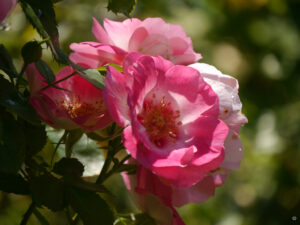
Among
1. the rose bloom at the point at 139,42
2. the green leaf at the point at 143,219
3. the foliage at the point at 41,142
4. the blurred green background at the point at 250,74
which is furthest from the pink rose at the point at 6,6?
the blurred green background at the point at 250,74

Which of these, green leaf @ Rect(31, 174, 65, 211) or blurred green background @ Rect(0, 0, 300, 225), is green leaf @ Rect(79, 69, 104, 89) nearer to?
green leaf @ Rect(31, 174, 65, 211)

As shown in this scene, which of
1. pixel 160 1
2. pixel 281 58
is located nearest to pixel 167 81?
pixel 160 1

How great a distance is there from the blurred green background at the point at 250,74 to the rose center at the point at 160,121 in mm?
933

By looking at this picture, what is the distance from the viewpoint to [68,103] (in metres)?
0.62

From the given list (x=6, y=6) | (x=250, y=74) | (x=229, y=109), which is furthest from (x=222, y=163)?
(x=250, y=74)

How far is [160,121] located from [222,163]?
0.08 meters

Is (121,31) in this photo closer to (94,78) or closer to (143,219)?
(94,78)

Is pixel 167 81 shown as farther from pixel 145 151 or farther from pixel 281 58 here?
pixel 281 58

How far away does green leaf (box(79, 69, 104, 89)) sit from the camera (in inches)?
21.2

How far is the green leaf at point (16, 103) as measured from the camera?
1.62ft

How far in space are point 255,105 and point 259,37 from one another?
0.94ft

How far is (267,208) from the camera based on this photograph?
1925mm

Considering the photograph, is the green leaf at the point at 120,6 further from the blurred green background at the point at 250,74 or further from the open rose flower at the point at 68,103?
the blurred green background at the point at 250,74

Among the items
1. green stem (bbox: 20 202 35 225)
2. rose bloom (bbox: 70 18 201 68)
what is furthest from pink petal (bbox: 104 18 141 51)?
green stem (bbox: 20 202 35 225)
